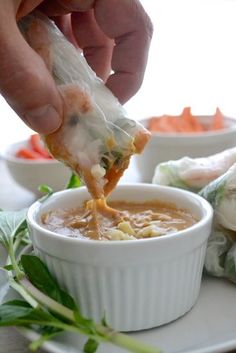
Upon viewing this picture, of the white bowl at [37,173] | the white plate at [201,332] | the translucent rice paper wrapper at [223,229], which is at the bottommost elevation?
the white bowl at [37,173]

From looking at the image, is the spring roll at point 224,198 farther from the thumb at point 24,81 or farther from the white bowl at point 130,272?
the thumb at point 24,81

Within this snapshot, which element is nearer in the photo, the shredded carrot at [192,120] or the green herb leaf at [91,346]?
the green herb leaf at [91,346]

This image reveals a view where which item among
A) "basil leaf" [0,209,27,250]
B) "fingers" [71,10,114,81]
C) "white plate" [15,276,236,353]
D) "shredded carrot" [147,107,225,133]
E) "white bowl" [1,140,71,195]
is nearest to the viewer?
"white plate" [15,276,236,353]

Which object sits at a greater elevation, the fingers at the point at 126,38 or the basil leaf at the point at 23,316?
the fingers at the point at 126,38

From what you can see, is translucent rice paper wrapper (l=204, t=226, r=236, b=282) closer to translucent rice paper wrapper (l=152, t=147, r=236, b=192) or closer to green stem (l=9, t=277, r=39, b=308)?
translucent rice paper wrapper (l=152, t=147, r=236, b=192)

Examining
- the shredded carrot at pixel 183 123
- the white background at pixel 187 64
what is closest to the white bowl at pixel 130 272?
the shredded carrot at pixel 183 123

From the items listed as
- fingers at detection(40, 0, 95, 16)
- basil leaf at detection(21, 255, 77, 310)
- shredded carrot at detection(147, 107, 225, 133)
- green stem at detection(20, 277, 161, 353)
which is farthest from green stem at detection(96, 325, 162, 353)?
shredded carrot at detection(147, 107, 225, 133)
